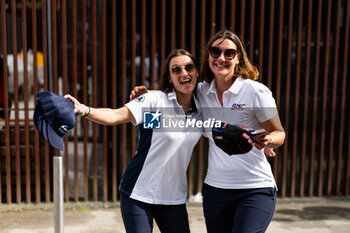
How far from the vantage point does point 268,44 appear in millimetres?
5574

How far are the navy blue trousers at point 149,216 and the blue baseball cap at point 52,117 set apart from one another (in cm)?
68

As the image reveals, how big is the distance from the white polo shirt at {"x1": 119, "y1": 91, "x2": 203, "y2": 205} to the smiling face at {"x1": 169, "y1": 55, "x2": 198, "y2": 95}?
0.64ft

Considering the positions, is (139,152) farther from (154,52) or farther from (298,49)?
(298,49)

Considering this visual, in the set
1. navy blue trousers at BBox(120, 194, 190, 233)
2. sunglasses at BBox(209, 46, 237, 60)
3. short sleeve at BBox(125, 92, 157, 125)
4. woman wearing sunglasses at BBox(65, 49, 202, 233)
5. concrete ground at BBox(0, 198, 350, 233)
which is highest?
sunglasses at BBox(209, 46, 237, 60)

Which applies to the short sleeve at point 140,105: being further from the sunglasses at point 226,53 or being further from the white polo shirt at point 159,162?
the sunglasses at point 226,53

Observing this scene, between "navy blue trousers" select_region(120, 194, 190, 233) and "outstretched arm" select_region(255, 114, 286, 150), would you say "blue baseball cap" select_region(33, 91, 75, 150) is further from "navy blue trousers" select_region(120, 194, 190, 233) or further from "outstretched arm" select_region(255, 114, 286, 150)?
"outstretched arm" select_region(255, 114, 286, 150)

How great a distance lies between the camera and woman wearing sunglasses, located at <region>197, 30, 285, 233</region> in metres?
2.65

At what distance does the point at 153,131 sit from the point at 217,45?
0.73 metres

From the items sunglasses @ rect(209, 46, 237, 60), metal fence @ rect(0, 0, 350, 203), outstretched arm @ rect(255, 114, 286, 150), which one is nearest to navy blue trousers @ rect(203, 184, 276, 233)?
outstretched arm @ rect(255, 114, 286, 150)

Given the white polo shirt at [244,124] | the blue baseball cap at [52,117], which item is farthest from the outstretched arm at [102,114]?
the white polo shirt at [244,124]

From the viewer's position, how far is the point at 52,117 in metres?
2.31

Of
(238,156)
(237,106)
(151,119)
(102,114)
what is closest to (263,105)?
(237,106)

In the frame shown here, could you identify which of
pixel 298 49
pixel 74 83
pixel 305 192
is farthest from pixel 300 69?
pixel 74 83

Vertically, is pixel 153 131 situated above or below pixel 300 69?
below
